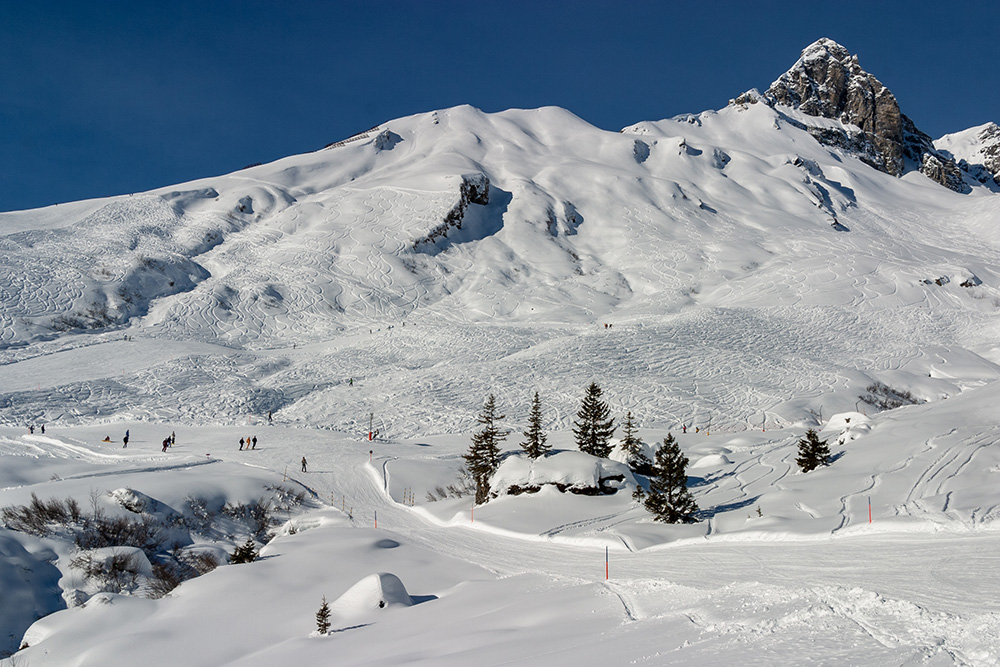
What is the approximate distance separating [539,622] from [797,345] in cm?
5793

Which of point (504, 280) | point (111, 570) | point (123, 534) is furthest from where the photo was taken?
point (504, 280)

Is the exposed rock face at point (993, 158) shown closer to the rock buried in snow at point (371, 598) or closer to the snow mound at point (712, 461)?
the snow mound at point (712, 461)

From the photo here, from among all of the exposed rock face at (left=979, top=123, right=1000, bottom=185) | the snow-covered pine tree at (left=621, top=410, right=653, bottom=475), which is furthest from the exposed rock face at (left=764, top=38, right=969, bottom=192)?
the snow-covered pine tree at (left=621, top=410, right=653, bottom=475)


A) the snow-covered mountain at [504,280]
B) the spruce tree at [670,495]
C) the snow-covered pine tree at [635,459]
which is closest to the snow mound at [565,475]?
the snow-covered pine tree at [635,459]

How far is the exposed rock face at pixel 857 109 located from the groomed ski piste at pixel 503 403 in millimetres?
33057

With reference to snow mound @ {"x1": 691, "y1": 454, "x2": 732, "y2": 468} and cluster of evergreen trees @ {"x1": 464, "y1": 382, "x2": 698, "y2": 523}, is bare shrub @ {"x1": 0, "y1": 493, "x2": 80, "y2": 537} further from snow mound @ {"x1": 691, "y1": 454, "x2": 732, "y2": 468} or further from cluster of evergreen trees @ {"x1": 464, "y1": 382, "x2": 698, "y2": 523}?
snow mound @ {"x1": 691, "y1": 454, "x2": 732, "y2": 468}

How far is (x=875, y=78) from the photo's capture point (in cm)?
18538

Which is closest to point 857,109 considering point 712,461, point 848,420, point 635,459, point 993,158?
point 993,158

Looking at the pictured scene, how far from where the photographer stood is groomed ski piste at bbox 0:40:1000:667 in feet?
36.3

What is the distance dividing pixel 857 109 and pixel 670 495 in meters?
201

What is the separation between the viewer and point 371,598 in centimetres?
1323

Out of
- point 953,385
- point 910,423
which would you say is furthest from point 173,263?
point 953,385

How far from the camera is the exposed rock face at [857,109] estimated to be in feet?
538

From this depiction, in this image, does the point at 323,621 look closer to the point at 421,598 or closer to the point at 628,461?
the point at 421,598
